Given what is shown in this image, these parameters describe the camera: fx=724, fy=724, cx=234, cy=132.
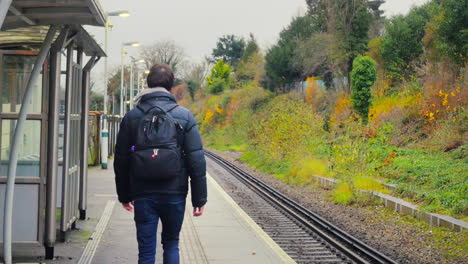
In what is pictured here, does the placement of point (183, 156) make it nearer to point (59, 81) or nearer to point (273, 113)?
point (59, 81)

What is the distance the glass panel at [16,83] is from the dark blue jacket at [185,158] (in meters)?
3.46

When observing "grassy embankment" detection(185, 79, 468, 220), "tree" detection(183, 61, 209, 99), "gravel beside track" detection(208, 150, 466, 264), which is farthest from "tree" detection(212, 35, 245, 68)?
"gravel beside track" detection(208, 150, 466, 264)

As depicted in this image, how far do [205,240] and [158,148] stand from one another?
6.26 m

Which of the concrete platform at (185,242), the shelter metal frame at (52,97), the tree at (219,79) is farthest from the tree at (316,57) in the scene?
the shelter metal frame at (52,97)

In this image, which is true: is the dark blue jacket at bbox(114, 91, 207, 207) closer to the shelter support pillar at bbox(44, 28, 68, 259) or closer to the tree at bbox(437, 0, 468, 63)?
the shelter support pillar at bbox(44, 28, 68, 259)

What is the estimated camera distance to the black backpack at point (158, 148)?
5.44 m

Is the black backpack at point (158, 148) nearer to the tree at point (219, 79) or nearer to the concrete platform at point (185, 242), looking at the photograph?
the concrete platform at point (185, 242)

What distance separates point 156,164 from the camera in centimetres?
543

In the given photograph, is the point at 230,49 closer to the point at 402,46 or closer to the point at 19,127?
the point at 402,46

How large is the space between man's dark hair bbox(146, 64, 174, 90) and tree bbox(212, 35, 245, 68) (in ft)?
304

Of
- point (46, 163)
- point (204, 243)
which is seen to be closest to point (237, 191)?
point (204, 243)

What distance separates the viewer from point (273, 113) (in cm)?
2775

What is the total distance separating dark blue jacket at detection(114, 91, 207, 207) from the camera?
18.1ft

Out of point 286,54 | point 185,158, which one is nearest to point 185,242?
point 185,158
